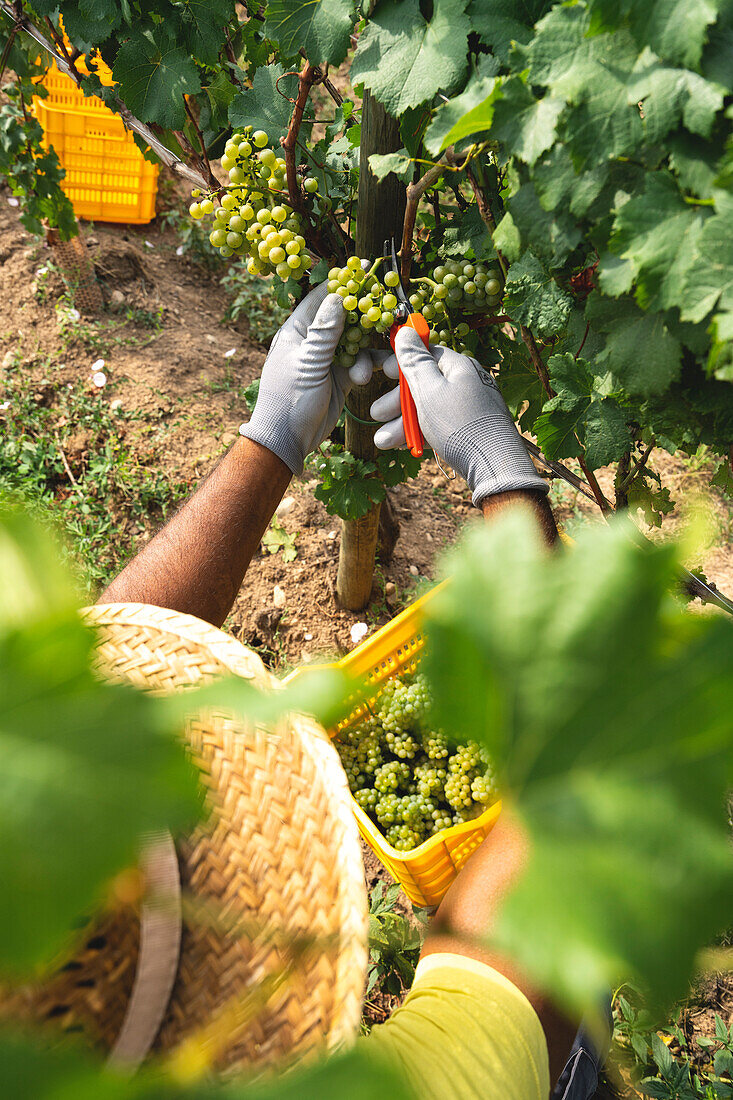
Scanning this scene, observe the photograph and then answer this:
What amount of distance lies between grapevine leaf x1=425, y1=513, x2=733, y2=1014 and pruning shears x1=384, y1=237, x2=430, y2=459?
1290mm

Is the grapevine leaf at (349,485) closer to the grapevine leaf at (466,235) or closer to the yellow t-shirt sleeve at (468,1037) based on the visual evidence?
the grapevine leaf at (466,235)

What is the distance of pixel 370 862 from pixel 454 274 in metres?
1.74

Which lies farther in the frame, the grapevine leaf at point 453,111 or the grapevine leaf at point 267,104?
the grapevine leaf at point 267,104

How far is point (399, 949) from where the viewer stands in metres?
1.72

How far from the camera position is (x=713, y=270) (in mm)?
609

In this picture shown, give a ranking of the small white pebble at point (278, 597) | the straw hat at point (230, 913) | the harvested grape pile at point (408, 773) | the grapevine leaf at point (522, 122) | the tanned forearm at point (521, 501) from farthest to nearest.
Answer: the small white pebble at point (278, 597), the harvested grape pile at point (408, 773), the tanned forearm at point (521, 501), the grapevine leaf at point (522, 122), the straw hat at point (230, 913)

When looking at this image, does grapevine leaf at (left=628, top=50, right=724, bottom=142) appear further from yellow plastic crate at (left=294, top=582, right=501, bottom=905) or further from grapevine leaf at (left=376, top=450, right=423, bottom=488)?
grapevine leaf at (left=376, top=450, right=423, bottom=488)

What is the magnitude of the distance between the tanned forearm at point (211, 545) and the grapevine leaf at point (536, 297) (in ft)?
2.32

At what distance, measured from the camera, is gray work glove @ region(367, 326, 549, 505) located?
1401 millimetres

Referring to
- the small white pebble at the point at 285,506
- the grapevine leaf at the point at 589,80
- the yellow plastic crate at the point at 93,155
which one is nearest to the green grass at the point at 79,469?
the small white pebble at the point at 285,506

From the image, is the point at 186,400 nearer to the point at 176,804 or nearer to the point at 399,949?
the point at 399,949

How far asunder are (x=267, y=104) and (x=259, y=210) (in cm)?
20

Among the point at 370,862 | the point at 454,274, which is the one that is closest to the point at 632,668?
the point at 454,274

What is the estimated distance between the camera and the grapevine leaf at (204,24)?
121 centimetres
